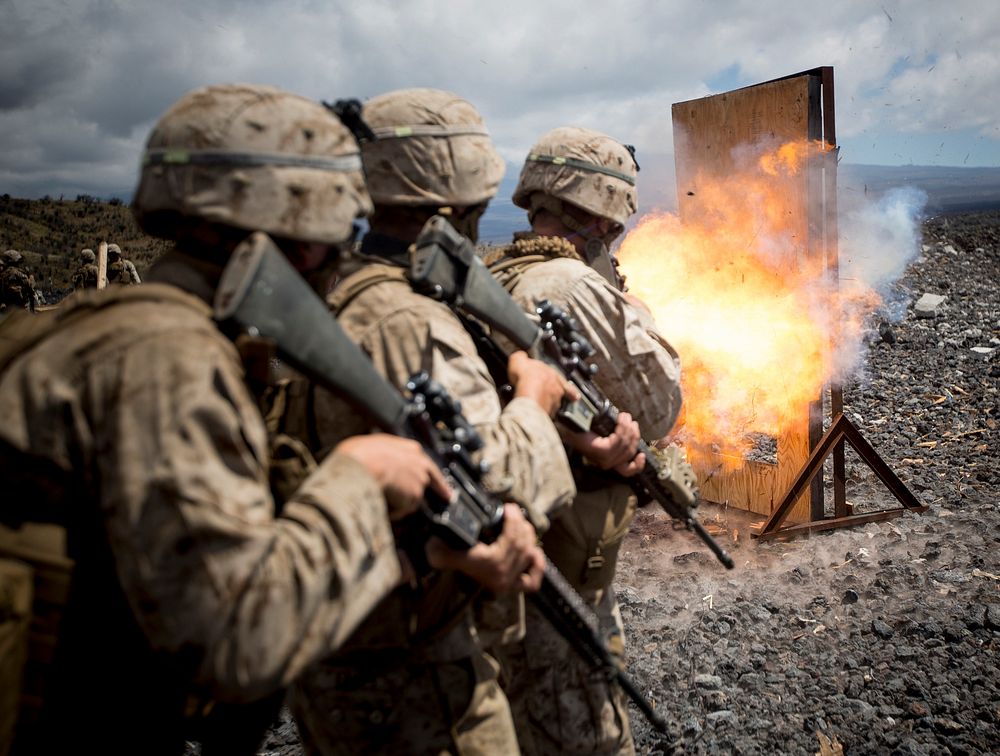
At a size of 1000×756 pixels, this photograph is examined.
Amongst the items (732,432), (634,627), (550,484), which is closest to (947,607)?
(634,627)

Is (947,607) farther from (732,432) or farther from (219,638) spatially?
(219,638)

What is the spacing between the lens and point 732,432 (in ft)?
23.0

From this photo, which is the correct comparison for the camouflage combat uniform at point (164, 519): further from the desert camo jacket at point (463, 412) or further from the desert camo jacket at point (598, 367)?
the desert camo jacket at point (598, 367)

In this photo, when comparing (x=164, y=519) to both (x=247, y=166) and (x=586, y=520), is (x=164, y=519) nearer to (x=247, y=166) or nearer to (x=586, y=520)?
(x=247, y=166)

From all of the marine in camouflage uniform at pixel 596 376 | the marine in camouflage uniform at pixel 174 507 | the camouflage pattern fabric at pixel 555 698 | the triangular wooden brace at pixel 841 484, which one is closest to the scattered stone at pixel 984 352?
the triangular wooden brace at pixel 841 484

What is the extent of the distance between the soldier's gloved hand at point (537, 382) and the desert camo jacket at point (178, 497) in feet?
3.47

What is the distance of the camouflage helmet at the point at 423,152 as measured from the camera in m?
2.72

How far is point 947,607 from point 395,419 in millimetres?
4268

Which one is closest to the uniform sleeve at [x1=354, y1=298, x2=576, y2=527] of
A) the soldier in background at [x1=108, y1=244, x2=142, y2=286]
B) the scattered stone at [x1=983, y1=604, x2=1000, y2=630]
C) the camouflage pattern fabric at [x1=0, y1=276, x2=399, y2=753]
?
the camouflage pattern fabric at [x1=0, y1=276, x2=399, y2=753]

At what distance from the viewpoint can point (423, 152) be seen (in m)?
2.72

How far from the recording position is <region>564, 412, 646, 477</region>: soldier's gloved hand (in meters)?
3.04

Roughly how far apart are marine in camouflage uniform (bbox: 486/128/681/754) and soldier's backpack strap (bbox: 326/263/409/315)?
0.88 m

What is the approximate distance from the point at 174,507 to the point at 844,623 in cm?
449

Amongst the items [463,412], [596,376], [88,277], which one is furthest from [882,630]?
[88,277]
